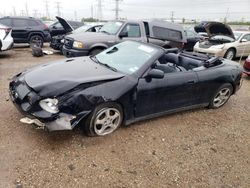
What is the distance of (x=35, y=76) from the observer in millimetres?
3469

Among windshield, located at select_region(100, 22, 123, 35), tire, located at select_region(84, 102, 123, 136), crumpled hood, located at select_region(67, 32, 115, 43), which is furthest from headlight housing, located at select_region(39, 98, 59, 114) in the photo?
windshield, located at select_region(100, 22, 123, 35)

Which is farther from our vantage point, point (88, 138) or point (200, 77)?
point (200, 77)

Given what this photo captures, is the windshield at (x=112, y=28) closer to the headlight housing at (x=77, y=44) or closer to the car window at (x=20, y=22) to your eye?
the headlight housing at (x=77, y=44)

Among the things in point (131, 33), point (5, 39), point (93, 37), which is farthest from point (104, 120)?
point (5, 39)

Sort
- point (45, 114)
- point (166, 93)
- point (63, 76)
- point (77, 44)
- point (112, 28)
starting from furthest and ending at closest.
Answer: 1. point (112, 28)
2. point (77, 44)
3. point (166, 93)
4. point (63, 76)
5. point (45, 114)

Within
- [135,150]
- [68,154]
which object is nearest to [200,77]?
[135,150]

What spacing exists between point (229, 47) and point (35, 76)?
9.83 metres

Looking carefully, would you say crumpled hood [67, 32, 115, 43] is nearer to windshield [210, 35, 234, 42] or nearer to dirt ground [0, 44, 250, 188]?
dirt ground [0, 44, 250, 188]

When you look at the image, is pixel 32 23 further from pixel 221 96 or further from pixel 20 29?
pixel 221 96

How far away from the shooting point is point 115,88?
3.41 m

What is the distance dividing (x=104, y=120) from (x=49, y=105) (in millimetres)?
855

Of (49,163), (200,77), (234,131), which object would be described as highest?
(200,77)

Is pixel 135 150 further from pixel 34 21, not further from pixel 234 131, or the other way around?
pixel 34 21

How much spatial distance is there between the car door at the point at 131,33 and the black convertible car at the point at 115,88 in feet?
11.2
